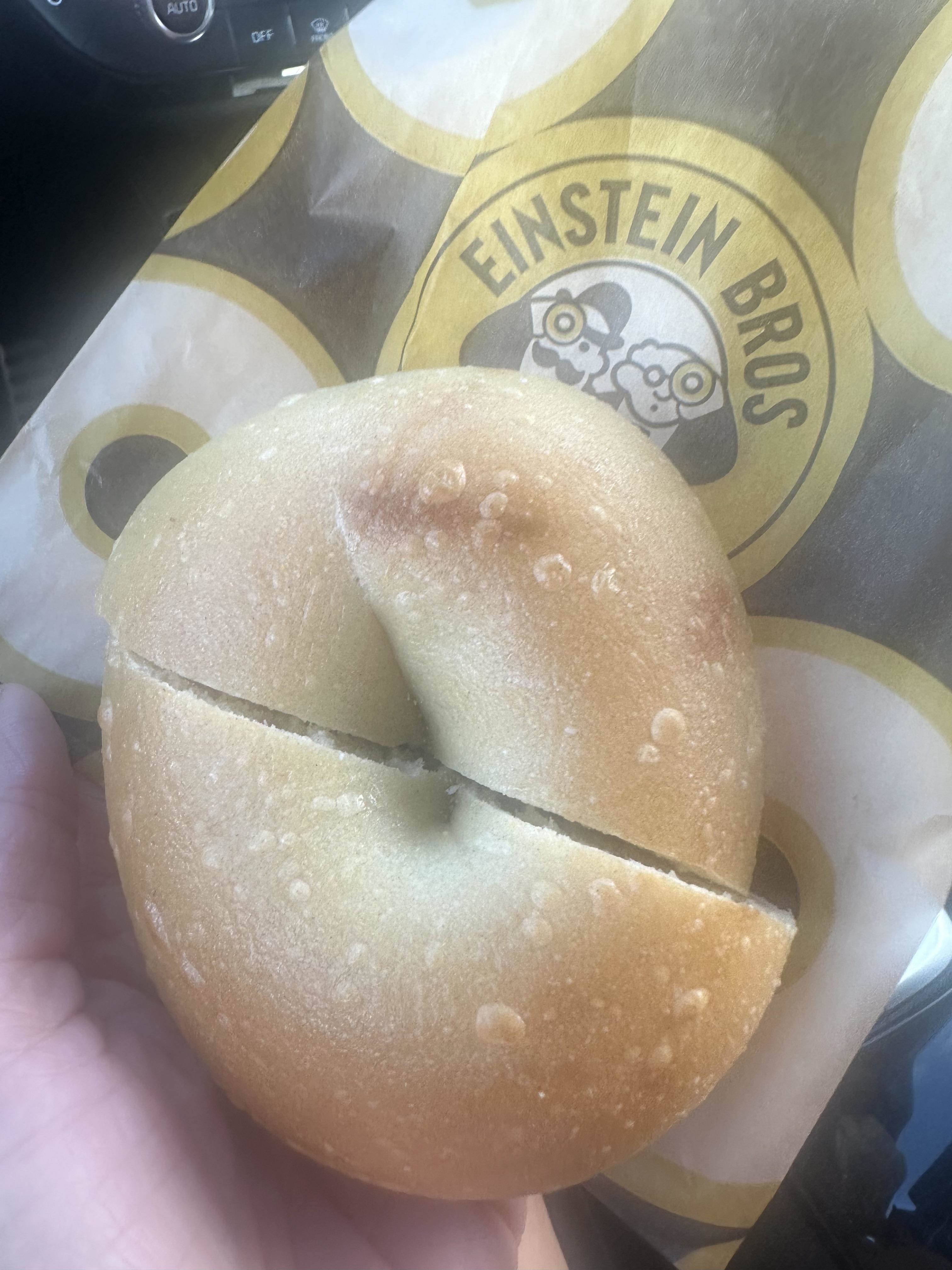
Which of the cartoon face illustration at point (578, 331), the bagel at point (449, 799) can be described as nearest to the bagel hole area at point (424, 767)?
the bagel at point (449, 799)

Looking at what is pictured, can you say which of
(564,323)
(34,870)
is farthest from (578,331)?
(34,870)

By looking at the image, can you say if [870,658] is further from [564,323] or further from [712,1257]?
[712,1257]

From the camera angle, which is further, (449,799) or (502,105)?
(502,105)

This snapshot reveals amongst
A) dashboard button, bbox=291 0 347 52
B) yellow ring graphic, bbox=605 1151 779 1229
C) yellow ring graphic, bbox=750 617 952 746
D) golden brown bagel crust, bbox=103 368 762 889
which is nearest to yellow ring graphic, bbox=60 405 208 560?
golden brown bagel crust, bbox=103 368 762 889

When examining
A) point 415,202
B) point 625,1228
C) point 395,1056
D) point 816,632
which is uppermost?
point 415,202

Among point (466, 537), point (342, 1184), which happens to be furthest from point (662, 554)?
point (342, 1184)

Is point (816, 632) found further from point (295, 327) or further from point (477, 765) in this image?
point (295, 327)

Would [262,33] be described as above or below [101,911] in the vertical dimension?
above

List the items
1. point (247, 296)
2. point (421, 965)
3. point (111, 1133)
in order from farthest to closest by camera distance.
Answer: point (247, 296) → point (111, 1133) → point (421, 965)
